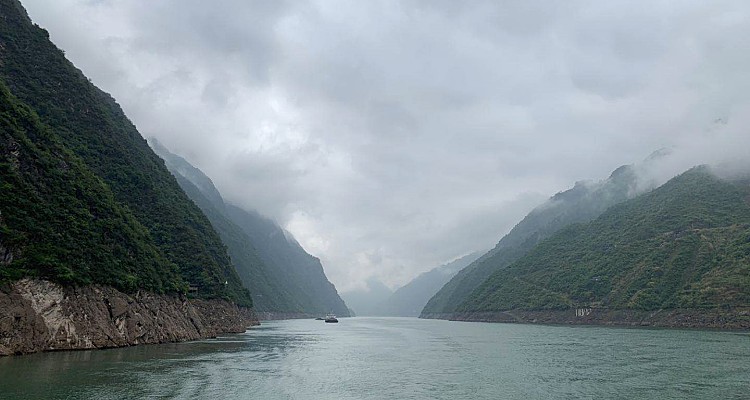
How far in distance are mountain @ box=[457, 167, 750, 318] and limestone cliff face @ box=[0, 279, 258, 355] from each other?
11350 centimetres

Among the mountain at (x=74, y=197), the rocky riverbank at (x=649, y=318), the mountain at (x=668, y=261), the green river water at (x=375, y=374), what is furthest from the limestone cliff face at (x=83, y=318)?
the mountain at (x=668, y=261)

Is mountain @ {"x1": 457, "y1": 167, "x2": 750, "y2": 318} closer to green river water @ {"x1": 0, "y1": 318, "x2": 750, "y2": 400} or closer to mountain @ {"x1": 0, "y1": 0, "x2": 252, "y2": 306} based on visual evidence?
green river water @ {"x1": 0, "y1": 318, "x2": 750, "y2": 400}

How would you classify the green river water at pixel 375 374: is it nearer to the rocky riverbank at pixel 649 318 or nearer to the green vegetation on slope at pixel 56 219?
the green vegetation on slope at pixel 56 219

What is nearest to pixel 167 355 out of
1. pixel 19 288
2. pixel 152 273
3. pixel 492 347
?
pixel 19 288

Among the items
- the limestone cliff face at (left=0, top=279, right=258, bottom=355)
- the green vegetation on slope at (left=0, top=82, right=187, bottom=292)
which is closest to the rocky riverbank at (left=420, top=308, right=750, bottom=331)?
the limestone cliff face at (left=0, top=279, right=258, bottom=355)

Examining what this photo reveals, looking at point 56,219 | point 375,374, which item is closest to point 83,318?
point 56,219

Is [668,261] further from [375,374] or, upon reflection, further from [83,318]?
[83,318]

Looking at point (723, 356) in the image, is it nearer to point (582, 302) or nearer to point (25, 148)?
point (25, 148)

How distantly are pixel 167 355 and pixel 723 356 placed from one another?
61.0m

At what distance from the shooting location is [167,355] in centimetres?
5400

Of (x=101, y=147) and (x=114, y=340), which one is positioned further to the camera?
(x=101, y=147)

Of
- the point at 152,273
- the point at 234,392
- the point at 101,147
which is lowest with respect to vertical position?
the point at 234,392

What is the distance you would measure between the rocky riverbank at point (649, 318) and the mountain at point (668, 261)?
5.07 feet

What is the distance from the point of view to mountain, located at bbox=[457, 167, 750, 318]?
12075 centimetres
